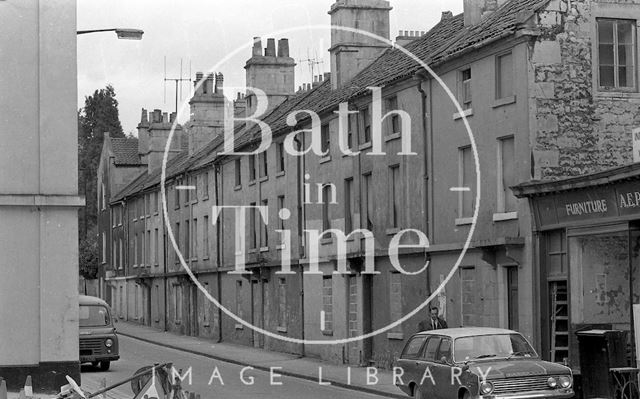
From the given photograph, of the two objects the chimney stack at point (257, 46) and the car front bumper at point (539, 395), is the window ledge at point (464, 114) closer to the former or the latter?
the car front bumper at point (539, 395)

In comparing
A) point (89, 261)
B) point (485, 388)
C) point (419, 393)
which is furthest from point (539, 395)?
point (89, 261)

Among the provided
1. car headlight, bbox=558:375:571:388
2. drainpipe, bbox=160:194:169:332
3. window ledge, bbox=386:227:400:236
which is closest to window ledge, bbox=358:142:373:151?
window ledge, bbox=386:227:400:236

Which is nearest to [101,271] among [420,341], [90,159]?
[90,159]

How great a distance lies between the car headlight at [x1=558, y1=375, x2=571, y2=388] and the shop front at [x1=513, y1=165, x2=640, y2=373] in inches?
167

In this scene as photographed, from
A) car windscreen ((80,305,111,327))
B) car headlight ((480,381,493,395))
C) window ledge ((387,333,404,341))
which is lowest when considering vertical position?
window ledge ((387,333,404,341))

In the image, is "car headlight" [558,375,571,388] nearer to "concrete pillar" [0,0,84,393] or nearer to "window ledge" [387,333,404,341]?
"concrete pillar" [0,0,84,393]

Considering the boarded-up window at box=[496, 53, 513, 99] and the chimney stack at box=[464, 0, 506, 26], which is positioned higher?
the chimney stack at box=[464, 0, 506, 26]

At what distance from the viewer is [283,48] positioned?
51250mm

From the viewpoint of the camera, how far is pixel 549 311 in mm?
23922

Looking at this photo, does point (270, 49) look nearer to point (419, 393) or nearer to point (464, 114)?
point (464, 114)

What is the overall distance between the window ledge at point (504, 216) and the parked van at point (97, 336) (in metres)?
12.5

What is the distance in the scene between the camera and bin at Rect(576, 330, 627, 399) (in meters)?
19.5

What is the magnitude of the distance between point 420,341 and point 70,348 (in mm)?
6970

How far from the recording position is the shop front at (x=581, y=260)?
21875 mm
